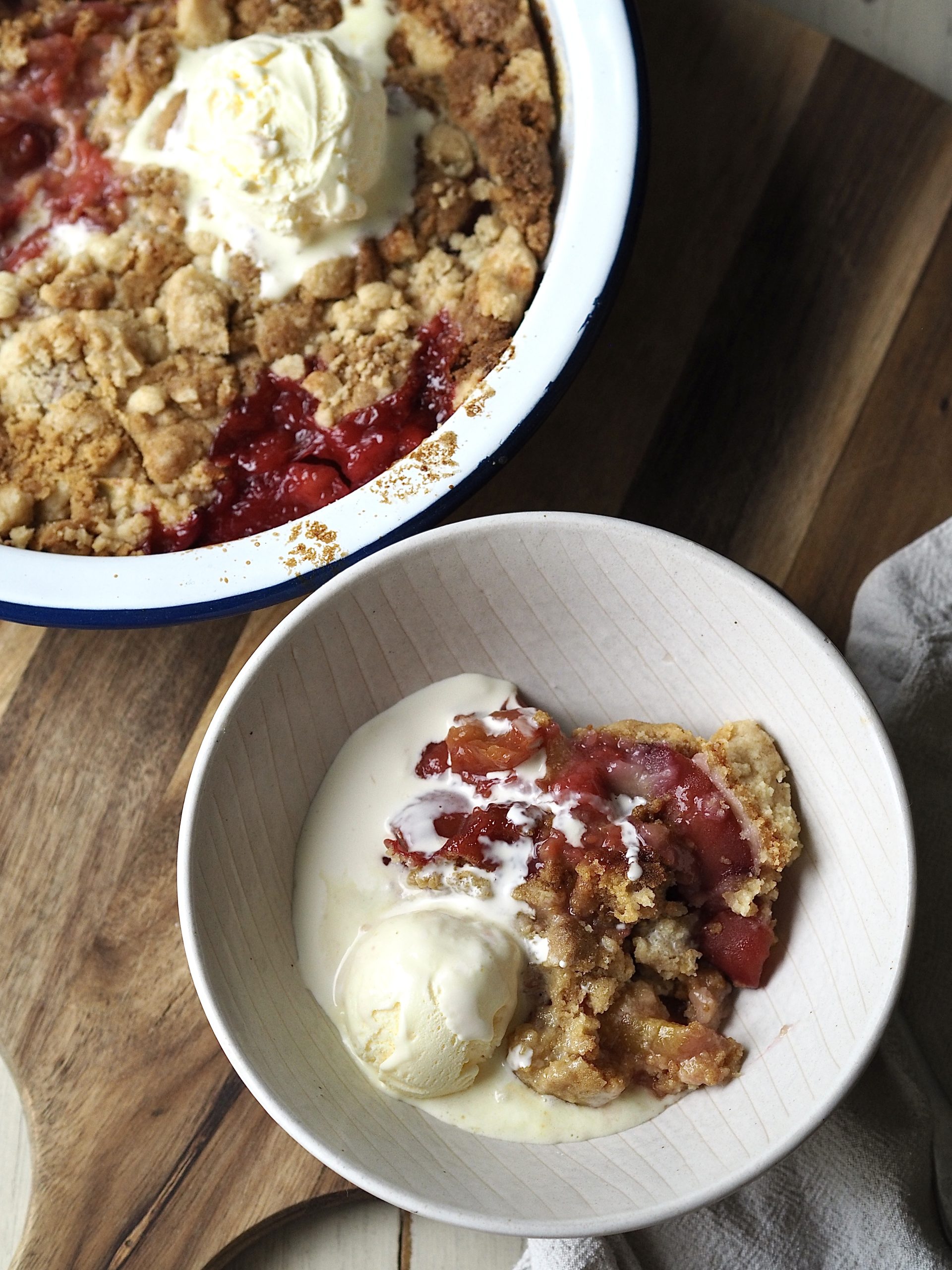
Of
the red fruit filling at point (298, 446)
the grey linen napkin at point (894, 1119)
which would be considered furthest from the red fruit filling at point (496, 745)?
the grey linen napkin at point (894, 1119)

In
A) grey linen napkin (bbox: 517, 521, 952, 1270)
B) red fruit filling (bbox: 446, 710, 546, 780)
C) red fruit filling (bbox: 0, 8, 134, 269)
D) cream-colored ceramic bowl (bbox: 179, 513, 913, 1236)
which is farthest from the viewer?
red fruit filling (bbox: 0, 8, 134, 269)

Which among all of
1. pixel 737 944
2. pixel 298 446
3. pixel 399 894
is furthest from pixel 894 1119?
pixel 298 446

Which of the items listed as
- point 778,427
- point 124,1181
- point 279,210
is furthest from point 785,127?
point 124,1181

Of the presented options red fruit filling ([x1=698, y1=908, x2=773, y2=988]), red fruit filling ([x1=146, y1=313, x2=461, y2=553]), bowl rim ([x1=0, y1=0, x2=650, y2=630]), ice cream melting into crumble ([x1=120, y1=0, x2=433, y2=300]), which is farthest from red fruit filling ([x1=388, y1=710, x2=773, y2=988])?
ice cream melting into crumble ([x1=120, y1=0, x2=433, y2=300])

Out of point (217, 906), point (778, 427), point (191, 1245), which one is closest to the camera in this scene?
A: point (217, 906)

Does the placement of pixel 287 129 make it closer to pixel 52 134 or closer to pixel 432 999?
pixel 52 134

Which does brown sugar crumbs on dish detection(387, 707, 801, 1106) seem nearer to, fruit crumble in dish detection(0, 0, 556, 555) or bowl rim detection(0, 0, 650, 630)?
bowl rim detection(0, 0, 650, 630)

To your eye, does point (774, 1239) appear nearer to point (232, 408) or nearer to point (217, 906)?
point (217, 906)

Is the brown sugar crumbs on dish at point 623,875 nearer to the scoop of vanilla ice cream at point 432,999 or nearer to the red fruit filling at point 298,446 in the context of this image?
the scoop of vanilla ice cream at point 432,999
